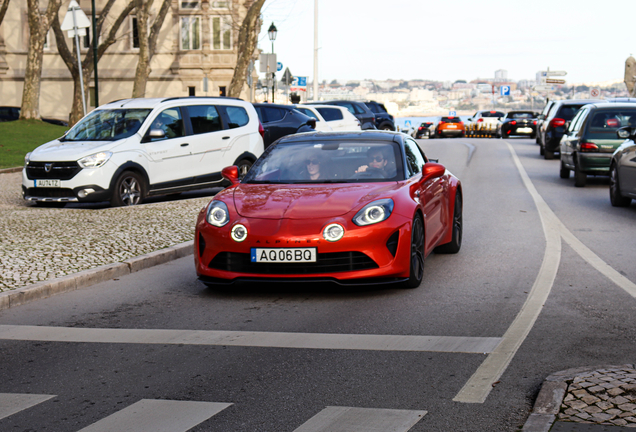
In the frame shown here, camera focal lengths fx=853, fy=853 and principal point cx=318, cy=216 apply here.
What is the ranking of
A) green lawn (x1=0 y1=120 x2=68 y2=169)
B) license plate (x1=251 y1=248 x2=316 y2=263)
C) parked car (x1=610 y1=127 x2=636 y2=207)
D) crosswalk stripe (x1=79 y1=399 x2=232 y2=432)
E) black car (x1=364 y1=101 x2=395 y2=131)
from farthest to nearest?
black car (x1=364 y1=101 x2=395 y2=131) → green lawn (x1=0 y1=120 x2=68 y2=169) → parked car (x1=610 y1=127 x2=636 y2=207) → license plate (x1=251 y1=248 x2=316 y2=263) → crosswalk stripe (x1=79 y1=399 x2=232 y2=432)

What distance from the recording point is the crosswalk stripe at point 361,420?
3971 millimetres

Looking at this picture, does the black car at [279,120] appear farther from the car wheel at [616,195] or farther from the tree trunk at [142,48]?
the tree trunk at [142,48]

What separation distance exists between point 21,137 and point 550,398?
27.9 m

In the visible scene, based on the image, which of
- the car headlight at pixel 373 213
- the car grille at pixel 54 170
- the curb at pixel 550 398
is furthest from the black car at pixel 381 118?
the curb at pixel 550 398

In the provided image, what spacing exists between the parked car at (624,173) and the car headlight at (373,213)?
7173mm

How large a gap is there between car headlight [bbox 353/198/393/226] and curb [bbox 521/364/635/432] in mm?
2687

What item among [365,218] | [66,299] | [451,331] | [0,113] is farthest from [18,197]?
[0,113]

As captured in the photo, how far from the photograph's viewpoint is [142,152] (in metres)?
14.5

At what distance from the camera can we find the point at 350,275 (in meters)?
7.03

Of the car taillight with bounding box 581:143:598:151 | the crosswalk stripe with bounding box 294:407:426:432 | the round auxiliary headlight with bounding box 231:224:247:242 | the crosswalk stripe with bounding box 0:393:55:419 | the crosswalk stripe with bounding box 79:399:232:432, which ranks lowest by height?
the crosswalk stripe with bounding box 0:393:55:419

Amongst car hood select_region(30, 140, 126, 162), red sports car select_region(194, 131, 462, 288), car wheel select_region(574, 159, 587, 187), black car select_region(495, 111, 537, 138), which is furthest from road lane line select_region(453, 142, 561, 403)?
black car select_region(495, 111, 537, 138)

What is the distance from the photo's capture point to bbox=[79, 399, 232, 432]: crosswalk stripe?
4024mm

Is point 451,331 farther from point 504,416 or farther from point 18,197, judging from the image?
point 18,197

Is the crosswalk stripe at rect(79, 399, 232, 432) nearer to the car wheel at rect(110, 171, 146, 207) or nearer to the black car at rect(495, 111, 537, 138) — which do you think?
the car wheel at rect(110, 171, 146, 207)
